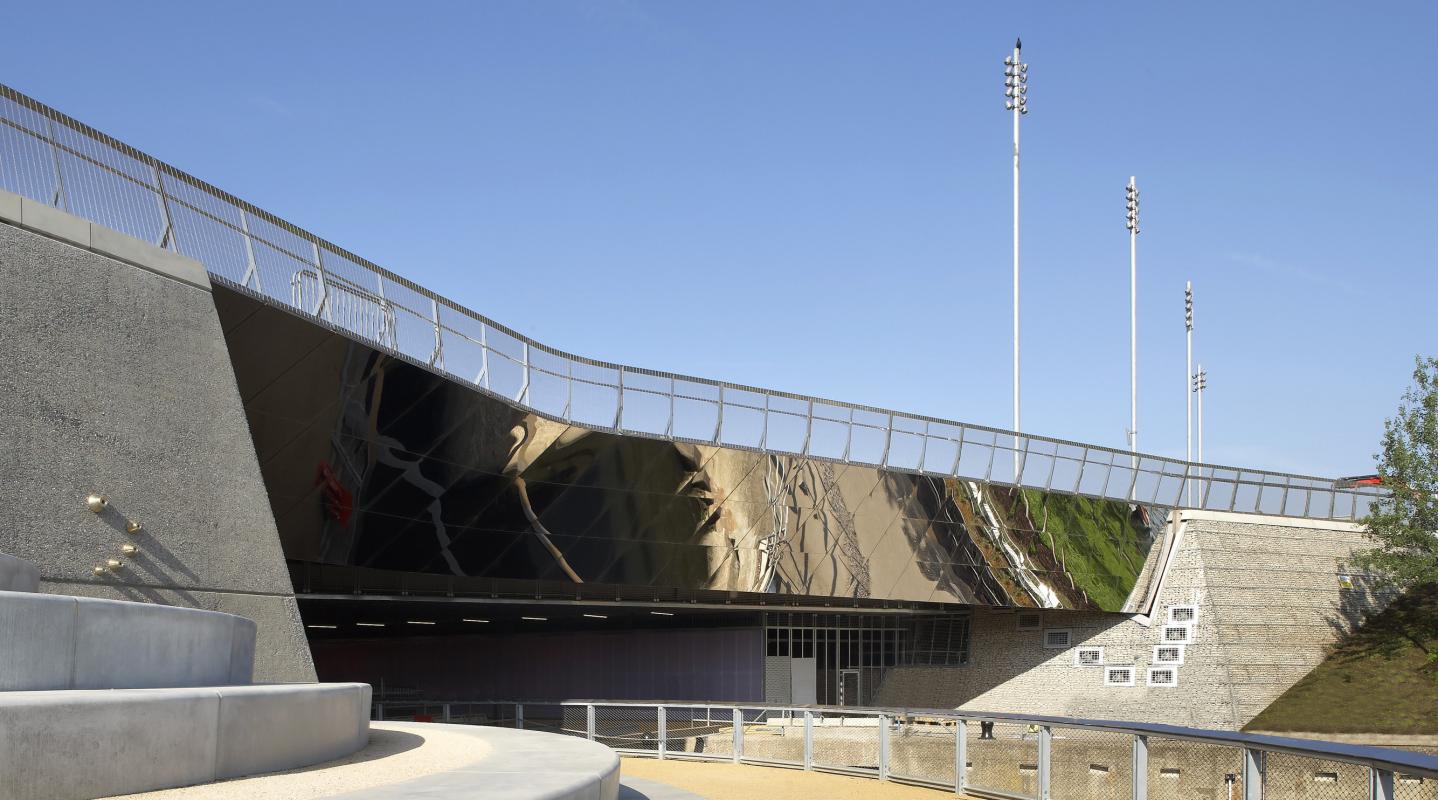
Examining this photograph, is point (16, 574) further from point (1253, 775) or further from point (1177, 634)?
point (1177, 634)

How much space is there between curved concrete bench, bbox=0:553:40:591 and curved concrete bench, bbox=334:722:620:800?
12.0 ft

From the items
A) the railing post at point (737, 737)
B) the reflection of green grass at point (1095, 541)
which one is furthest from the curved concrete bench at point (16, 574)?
the reflection of green grass at point (1095, 541)

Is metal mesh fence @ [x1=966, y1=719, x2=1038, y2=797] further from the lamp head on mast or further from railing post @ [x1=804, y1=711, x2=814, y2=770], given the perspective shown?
the lamp head on mast

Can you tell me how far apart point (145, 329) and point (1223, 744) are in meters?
11.4

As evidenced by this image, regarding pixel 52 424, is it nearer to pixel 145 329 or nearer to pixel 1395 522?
pixel 145 329

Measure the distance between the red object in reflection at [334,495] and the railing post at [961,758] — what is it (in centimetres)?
1233

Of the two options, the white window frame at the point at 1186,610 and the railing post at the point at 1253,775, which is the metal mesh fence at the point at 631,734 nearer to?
the railing post at the point at 1253,775

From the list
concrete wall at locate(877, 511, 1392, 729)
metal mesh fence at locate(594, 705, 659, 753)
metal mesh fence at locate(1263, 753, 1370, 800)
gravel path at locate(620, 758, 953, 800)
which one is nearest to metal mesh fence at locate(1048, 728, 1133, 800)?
metal mesh fence at locate(1263, 753, 1370, 800)

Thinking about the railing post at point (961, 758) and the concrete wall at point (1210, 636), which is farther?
the concrete wall at point (1210, 636)

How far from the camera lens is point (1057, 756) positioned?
13.6 m

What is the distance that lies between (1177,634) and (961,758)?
26.8 metres

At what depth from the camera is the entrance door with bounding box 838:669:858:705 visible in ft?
148

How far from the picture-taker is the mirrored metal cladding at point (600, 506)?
71.2 feet

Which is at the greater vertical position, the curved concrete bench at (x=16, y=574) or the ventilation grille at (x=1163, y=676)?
the curved concrete bench at (x=16, y=574)
